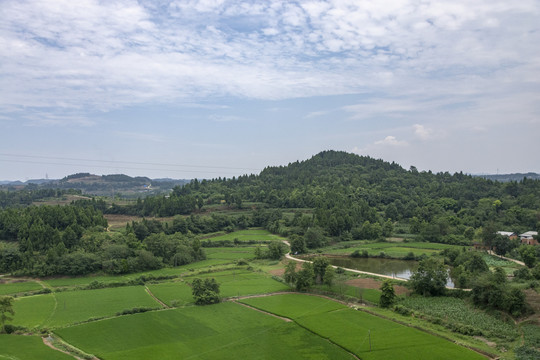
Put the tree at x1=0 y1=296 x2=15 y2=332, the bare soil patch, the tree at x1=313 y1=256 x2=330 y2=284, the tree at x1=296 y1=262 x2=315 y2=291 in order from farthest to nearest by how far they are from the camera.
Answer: the bare soil patch
the tree at x1=313 y1=256 x2=330 y2=284
the tree at x1=296 y1=262 x2=315 y2=291
the tree at x1=0 y1=296 x2=15 y2=332

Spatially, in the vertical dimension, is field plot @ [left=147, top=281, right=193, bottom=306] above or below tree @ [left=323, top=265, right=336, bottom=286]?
below

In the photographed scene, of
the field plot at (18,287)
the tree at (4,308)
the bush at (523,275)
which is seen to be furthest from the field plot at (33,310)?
the bush at (523,275)

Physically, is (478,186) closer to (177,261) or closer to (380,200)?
(380,200)

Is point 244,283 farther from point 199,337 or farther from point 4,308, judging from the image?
point 4,308

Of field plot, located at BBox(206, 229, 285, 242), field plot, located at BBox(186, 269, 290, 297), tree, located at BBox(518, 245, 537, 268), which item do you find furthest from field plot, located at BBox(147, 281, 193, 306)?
tree, located at BBox(518, 245, 537, 268)

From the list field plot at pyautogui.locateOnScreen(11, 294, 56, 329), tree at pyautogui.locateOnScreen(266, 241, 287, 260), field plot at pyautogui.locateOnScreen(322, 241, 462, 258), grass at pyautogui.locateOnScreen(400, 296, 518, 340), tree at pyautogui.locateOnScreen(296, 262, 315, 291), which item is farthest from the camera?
field plot at pyautogui.locateOnScreen(322, 241, 462, 258)

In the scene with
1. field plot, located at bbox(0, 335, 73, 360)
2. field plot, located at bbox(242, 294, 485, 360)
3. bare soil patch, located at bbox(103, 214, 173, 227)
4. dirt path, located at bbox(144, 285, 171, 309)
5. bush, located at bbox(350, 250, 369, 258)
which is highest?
bare soil patch, located at bbox(103, 214, 173, 227)

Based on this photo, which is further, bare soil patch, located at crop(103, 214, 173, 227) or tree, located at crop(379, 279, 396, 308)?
bare soil patch, located at crop(103, 214, 173, 227)

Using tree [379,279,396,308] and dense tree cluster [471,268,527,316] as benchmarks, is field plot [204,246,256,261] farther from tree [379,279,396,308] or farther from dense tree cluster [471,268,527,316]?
dense tree cluster [471,268,527,316]
